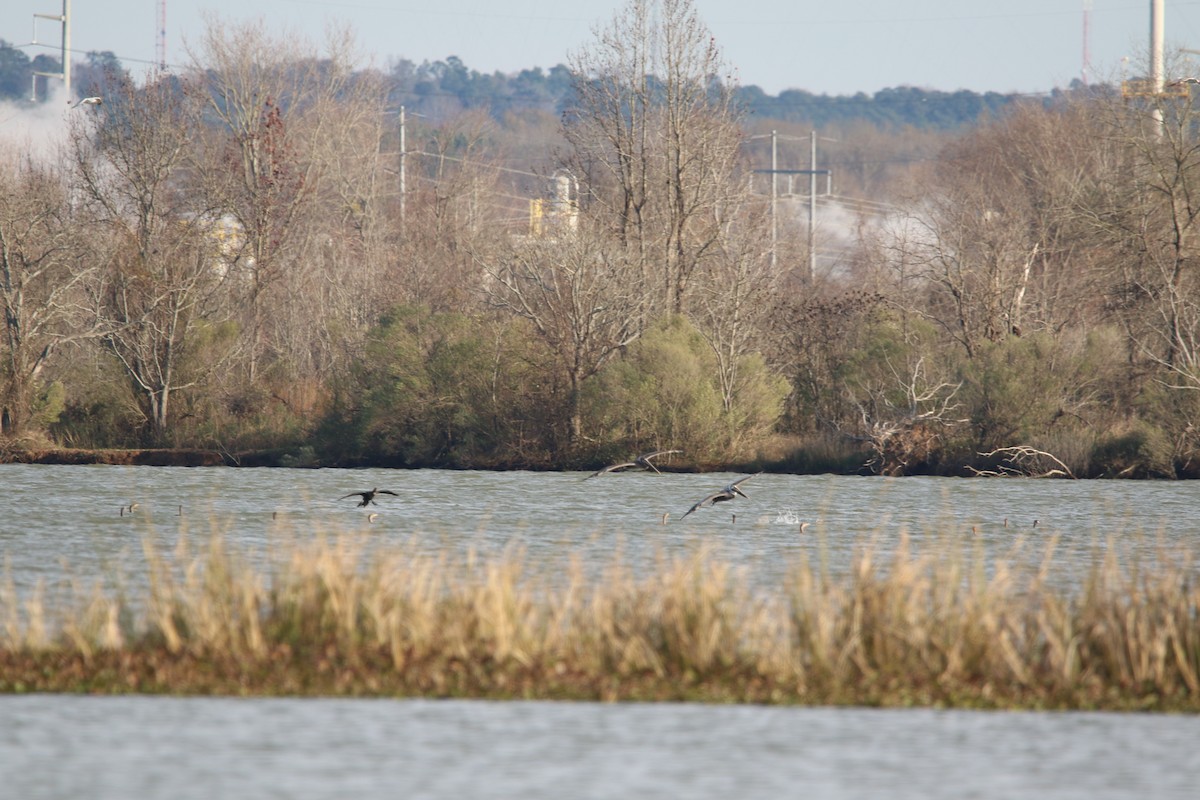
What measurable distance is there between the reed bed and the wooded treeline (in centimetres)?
3692

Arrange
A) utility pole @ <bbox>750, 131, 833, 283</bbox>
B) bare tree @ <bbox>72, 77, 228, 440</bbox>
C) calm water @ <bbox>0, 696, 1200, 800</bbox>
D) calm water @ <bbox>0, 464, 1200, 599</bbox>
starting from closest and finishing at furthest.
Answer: calm water @ <bbox>0, 696, 1200, 800</bbox>
calm water @ <bbox>0, 464, 1200, 599</bbox>
bare tree @ <bbox>72, 77, 228, 440</bbox>
utility pole @ <bbox>750, 131, 833, 283</bbox>

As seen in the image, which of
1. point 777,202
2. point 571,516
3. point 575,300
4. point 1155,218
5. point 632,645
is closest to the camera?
point 632,645

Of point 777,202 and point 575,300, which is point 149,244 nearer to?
point 575,300

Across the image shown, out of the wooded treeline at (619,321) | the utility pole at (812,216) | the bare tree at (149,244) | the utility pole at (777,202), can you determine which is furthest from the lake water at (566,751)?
the utility pole at (812,216)

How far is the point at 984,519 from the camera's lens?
41031 mm

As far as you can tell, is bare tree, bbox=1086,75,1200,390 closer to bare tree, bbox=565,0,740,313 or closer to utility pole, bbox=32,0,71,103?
bare tree, bbox=565,0,740,313

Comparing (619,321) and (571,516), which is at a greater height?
(619,321)

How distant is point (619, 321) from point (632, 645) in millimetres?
43842

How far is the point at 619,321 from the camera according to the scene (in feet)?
194

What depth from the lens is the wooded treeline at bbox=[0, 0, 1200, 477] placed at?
5503 cm

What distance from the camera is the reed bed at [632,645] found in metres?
15.1

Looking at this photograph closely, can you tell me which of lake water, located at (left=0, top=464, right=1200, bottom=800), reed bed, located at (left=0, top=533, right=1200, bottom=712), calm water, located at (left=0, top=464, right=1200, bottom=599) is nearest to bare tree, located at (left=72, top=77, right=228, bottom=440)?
calm water, located at (left=0, top=464, right=1200, bottom=599)

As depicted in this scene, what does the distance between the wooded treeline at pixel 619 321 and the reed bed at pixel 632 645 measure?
36920 mm

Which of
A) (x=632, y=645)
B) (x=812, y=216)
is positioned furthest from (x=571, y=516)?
(x=812, y=216)
